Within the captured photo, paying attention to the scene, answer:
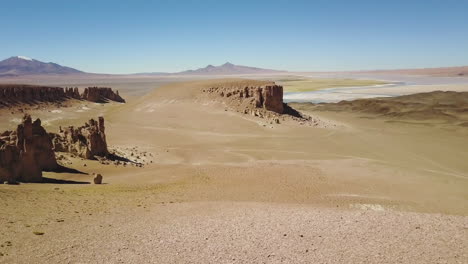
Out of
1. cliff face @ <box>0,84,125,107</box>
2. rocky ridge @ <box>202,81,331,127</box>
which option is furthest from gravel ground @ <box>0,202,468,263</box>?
cliff face @ <box>0,84,125,107</box>

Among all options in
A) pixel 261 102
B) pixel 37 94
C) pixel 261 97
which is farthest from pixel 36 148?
pixel 37 94

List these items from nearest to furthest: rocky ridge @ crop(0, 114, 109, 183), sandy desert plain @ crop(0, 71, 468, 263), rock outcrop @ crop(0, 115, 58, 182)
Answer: sandy desert plain @ crop(0, 71, 468, 263) → rock outcrop @ crop(0, 115, 58, 182) → rocky ridge @ crop(0, 114, 109, 183)

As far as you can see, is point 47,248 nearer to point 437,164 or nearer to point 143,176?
point 143,176

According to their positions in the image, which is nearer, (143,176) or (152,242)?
(152,242)

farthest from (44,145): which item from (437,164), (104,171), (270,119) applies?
(270,119)

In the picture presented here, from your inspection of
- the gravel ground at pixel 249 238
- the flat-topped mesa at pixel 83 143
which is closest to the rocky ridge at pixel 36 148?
the flat-topped mesa at pixel 83 143

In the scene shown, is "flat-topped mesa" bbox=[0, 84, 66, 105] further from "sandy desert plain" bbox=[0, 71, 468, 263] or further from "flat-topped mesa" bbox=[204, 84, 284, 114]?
"flat-topped mesa" bbox=[204, 84, 284, 114]
